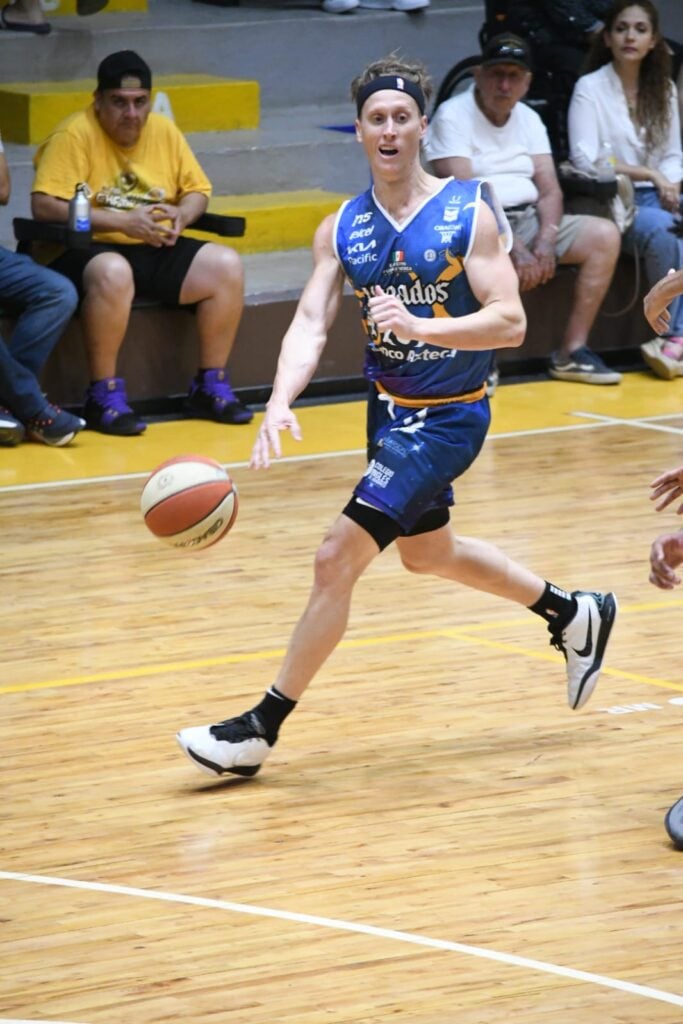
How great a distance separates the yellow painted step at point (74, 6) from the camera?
43.0ft

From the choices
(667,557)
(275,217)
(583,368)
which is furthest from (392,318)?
(275,217)

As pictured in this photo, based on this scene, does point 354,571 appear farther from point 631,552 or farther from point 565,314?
point 565,314

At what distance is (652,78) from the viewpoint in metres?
11.4

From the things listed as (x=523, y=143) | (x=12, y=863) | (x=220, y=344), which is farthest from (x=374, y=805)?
(x=523, y=143)

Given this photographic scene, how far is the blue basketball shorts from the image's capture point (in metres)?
5.33

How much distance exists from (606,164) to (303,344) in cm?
626

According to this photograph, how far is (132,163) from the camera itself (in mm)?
10070

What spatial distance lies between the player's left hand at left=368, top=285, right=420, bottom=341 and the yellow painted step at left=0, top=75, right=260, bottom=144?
679cm

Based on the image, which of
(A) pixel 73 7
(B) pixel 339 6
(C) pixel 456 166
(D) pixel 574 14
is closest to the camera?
(C) pixel 456 166

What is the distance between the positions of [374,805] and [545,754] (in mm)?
619

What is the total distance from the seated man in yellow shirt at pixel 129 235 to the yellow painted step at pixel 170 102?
1430 mm

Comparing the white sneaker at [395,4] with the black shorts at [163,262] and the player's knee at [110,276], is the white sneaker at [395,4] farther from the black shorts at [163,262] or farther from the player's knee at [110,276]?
the player's knee at [110,276]

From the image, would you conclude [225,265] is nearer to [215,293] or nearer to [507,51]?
[215,293]

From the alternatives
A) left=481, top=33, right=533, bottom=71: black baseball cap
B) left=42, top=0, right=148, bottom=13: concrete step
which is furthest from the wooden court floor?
left=42, top=0, right=148, bottom=13: concrete step
